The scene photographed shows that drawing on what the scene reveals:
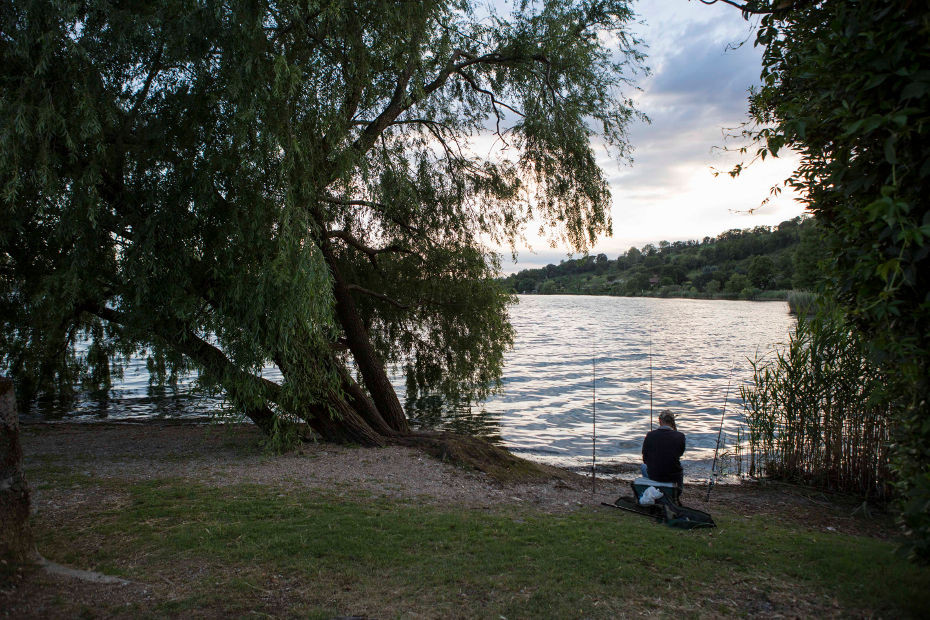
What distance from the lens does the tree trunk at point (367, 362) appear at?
40.1 feet

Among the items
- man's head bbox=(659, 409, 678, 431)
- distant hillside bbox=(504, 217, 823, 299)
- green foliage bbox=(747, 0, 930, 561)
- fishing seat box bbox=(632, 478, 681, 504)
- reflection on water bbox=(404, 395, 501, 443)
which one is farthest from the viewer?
distant hillside bbox=(504, 217, 823, 299)

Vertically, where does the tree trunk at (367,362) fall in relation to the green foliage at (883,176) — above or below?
below

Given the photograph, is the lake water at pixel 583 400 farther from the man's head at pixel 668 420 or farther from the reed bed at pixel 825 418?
the man's head at pixel 668 420

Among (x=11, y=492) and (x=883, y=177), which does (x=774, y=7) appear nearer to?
(x=883, y=177)

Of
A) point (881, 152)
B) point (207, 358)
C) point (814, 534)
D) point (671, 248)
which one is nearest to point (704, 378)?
point (814, 534)

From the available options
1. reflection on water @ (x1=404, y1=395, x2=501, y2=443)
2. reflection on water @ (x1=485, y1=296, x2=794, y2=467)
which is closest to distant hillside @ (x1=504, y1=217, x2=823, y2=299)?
reflection on water @ (x1=485, y1=296, x2=794, y2=467)

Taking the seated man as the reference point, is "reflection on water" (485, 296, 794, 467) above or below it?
below

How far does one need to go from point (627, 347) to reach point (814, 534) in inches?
1245

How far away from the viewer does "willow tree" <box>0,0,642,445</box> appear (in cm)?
785

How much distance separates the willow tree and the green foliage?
6452 millimetres

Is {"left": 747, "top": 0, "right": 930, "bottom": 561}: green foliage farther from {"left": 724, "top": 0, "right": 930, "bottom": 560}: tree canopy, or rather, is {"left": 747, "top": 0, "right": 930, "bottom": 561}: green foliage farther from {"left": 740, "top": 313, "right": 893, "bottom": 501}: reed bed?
{"left": 740, "top": 313, "right": 893, "bottom": 501}: reed bed

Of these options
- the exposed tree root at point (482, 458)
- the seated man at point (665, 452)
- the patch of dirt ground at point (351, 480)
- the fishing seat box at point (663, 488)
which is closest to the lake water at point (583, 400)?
the patch of dirt ground at point (351, 480)

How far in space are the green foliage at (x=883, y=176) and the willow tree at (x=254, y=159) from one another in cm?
645

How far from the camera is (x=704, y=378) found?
25.8 m
